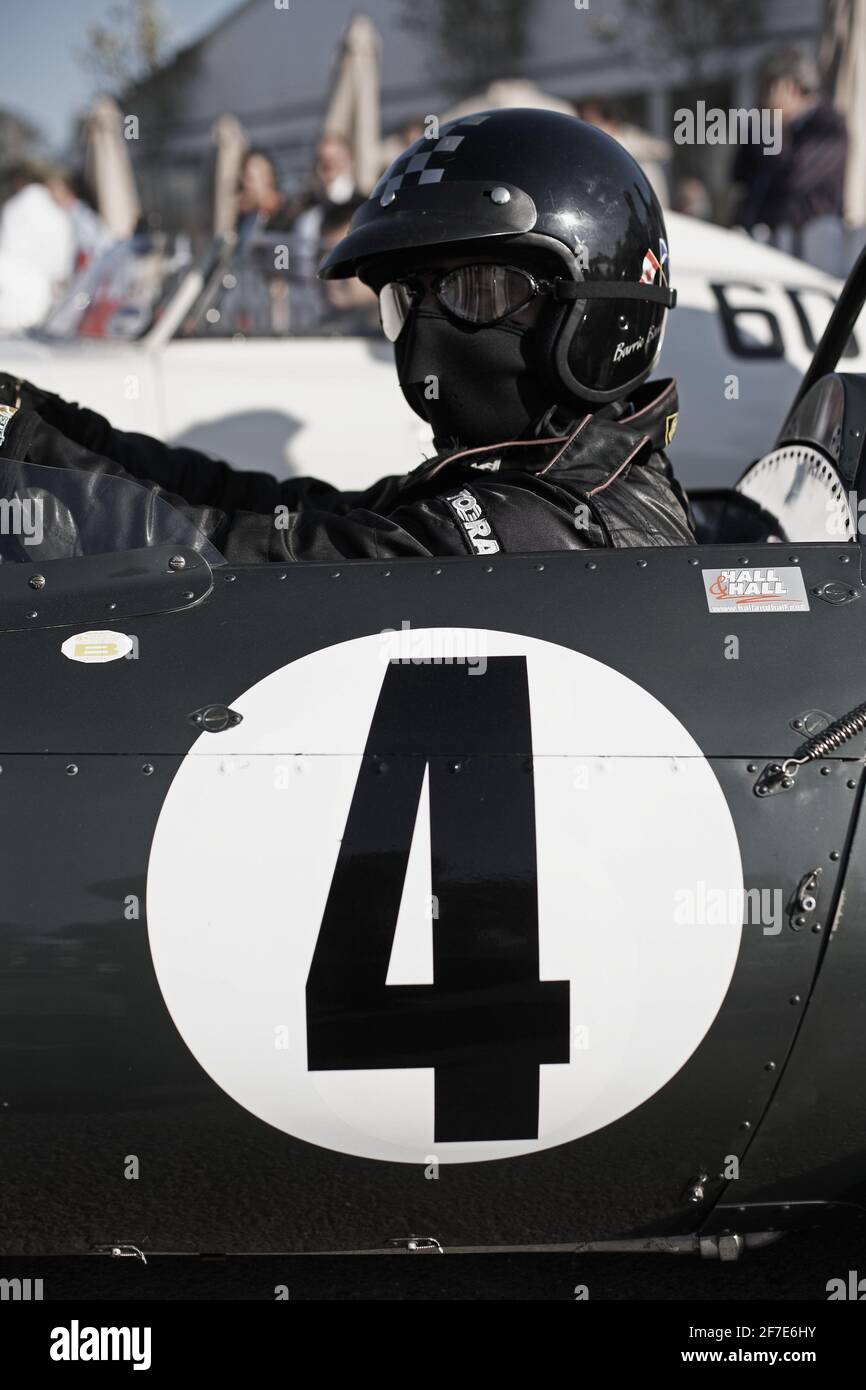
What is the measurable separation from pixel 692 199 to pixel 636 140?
1.81 ft

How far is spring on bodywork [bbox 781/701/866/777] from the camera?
5.07 feet

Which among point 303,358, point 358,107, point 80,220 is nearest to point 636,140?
point 358,107

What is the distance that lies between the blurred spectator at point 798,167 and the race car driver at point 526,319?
14.7ft

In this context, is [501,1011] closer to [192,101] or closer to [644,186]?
[644,186]

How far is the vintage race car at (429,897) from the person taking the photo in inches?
59.6

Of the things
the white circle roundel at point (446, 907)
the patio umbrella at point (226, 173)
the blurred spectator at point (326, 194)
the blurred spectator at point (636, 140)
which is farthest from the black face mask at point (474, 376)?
the patio umbrella at point (226, 173)

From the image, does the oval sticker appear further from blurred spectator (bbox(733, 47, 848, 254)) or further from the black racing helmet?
blurred spectator (bbox(733, 47, 848, 254))

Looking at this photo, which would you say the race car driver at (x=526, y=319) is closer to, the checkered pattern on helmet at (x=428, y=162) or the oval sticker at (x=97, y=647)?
the checkered pattern on helmet at (x=428, y=162)

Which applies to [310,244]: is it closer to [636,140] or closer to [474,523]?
[474,523]

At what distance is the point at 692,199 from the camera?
9133 mm

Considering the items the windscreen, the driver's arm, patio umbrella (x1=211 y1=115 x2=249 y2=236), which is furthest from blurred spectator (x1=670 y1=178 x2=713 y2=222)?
the windscreen

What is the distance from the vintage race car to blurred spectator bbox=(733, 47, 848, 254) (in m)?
5.30
